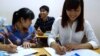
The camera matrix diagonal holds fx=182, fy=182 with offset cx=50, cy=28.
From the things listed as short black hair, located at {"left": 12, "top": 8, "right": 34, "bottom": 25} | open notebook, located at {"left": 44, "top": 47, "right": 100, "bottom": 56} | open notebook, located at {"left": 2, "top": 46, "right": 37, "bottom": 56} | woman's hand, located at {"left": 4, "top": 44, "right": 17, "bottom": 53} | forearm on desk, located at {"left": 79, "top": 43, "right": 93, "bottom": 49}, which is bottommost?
open notebook, located at {"left": 44, "top": 47, "right": 100, "bottom": 56}

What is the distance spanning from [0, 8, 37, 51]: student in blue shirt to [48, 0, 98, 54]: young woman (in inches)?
11.7

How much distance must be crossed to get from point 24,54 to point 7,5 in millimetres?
3275

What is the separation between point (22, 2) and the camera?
4754mm

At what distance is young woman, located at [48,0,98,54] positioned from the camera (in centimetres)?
178

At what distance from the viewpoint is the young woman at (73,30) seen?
178 centimetres

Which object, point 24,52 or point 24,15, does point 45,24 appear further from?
point 24,52

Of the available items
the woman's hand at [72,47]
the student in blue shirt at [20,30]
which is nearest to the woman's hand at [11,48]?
the student in blue shirt at [20,30]

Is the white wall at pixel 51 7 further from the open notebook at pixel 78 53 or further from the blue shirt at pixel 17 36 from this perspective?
the open notebook at pixel 78 53

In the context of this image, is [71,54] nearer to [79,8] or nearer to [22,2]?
[79,8]

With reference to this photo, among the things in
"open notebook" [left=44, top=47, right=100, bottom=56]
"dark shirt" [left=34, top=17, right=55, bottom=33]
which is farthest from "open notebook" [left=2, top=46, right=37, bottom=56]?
"dark shirt" [left=34, top=17, right=55, bottom=33]

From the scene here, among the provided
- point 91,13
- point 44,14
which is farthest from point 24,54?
point 91,13

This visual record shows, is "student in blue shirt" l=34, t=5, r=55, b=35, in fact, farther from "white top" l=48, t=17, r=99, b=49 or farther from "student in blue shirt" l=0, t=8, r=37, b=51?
"white top" l=48, t=17, r=99, b=49

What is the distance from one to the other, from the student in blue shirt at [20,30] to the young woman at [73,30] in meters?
0.30

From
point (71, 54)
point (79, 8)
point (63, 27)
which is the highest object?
point (79, 8)
